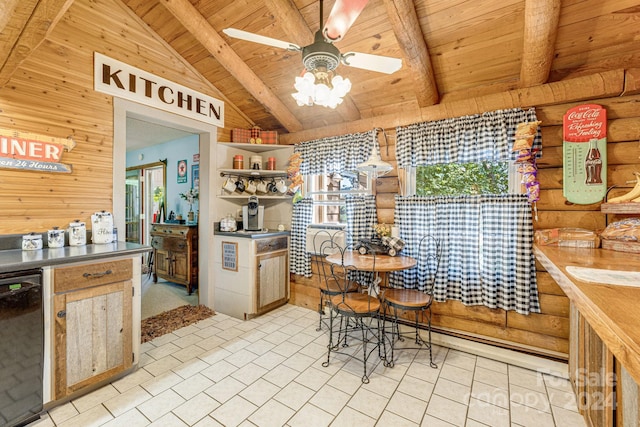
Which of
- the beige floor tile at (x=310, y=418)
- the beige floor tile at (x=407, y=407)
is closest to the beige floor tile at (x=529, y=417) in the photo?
the beige floor tile at (x=407, y=407)

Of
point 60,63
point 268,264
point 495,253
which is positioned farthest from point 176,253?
point 495,253

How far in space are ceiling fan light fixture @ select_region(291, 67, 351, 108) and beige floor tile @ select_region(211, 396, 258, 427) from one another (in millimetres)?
1968

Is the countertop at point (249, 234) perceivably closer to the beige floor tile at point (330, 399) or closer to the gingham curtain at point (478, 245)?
the gingham curtain at point (478, 245)

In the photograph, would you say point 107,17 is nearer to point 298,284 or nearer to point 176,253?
point 176,253

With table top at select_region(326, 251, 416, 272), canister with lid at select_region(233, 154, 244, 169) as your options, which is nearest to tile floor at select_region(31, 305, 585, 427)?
table top at select_region(326, 251, 416, 272)

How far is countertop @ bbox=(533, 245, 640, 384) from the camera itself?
0.63 meters

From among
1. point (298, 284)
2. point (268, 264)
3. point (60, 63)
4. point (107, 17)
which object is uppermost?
point (107, 17)

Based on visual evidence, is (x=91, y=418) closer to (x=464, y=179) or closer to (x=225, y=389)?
(x=225, y=389)

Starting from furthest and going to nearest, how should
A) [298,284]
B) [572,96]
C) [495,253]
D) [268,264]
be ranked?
[298,284], [268,264], [495,253], [572,96]

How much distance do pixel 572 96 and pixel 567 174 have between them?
60cm

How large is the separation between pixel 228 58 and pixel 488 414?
3639 millimetres

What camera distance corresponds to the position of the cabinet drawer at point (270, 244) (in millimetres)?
3289

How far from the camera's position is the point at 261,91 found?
126 inches

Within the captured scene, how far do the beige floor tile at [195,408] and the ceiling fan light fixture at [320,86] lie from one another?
204 centimetres
